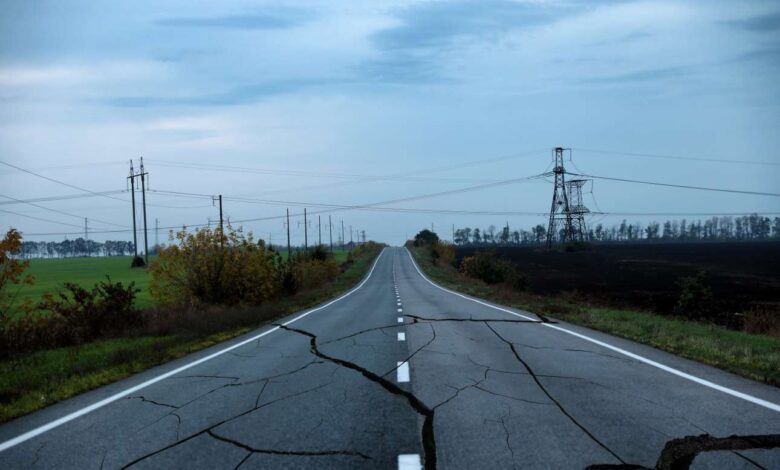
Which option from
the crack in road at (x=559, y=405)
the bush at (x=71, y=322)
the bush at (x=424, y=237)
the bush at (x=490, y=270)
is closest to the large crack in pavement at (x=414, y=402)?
the crack in road at (x=559, y=405)

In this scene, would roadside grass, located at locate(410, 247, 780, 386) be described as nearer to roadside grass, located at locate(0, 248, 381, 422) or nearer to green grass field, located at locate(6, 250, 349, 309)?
roadside grass, located at locate(0, 248, 381, 422)

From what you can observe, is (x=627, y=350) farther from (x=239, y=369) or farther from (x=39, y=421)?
(x=39, y=421)

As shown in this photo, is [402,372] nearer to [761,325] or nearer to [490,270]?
[761,325]

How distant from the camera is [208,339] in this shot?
41.8 feet

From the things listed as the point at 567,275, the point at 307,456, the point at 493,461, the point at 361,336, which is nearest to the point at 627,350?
the point at 361,336

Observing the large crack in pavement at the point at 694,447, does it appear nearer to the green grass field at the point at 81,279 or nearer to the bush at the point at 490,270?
the green grass field at the point at 81,279

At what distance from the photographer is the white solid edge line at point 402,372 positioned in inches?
290

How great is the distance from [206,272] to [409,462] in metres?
20.7

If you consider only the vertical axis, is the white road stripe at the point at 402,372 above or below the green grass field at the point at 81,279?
above

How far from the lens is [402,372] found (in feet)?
25.8

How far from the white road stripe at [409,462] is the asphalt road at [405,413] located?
15mm

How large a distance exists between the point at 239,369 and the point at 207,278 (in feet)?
52.2

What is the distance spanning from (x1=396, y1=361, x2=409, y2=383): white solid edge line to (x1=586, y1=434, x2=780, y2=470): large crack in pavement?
3.43 m

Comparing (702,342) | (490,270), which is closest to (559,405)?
(702,342)
